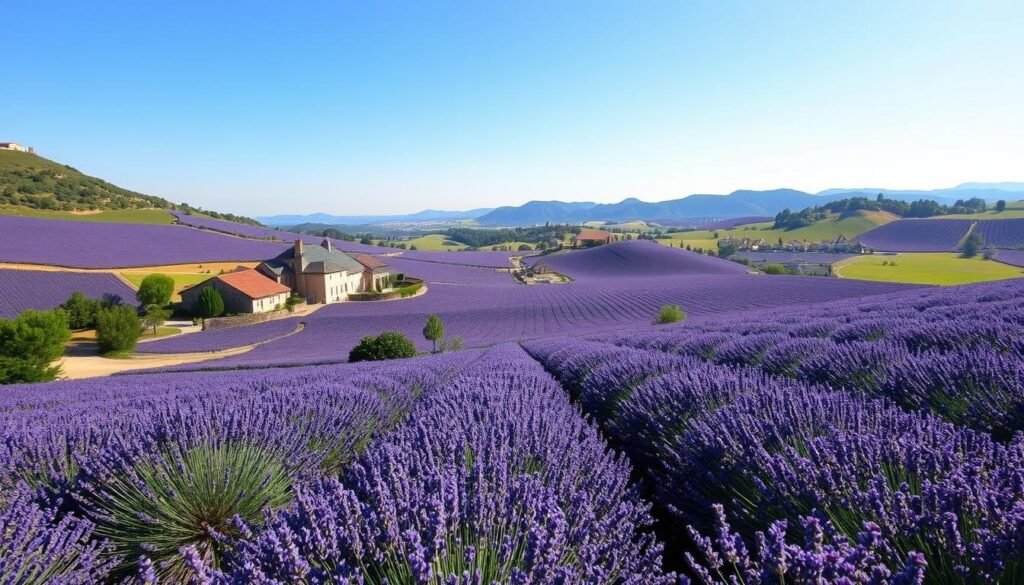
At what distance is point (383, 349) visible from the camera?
44.2 ft

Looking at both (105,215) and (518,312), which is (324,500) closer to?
(518,312)

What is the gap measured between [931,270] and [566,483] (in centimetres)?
5726

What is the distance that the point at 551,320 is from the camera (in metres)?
24.5

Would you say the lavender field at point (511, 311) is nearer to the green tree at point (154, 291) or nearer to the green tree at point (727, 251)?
the green tree at point (154, 291)

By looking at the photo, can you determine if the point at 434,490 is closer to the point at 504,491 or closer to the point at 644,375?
the point at 504,491

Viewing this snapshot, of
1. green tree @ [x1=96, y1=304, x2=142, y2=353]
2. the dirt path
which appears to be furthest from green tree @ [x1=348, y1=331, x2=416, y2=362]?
green tree @ [x1=96, y1=304, x2=142, y2=353]

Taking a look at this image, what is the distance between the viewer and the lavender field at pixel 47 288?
24.4 meters

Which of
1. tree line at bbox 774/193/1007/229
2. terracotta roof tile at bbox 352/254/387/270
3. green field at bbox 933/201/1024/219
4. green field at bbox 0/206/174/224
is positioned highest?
green field at bbox 0/206/174/224

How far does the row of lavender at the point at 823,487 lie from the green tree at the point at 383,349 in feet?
35.8

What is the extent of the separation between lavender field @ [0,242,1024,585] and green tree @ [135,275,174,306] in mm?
29920

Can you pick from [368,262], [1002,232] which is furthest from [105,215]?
[1002,232]

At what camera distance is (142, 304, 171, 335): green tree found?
83.7 feet

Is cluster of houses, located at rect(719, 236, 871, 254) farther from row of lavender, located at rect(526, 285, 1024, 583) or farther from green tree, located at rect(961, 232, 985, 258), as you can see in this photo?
row of lavender, located at rect(526, 285, 1024, 583)

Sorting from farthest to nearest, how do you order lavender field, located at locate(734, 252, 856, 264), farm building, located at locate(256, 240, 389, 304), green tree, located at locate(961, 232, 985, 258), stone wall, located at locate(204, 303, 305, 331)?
lavender field, located at locate(734, 252, 856, 264) < green tree, located at locate(961, 232, 985, 258) < farm building, located at locate(256, 240, 389, 304) < stone wall, located at locate(204, 303, 305, 331)
